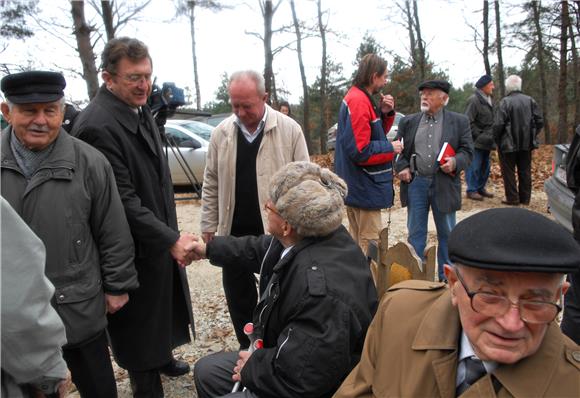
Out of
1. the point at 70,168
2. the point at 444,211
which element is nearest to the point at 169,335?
the point at 70,168

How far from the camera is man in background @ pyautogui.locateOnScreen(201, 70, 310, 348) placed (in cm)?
314

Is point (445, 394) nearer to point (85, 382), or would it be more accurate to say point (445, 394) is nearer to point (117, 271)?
point (117, 271)

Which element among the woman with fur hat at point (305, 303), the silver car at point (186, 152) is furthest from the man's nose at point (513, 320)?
the silver car at point (186, 152)

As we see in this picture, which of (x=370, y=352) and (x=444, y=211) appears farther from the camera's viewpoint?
(x=444, y=211)

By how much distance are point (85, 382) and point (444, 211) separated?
3042mm

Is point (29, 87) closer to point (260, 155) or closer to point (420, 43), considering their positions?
point (260, 155)

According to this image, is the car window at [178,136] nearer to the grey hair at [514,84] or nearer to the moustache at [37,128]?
the grey hair at [514,84]

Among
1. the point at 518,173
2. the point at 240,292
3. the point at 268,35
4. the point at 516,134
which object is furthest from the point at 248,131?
the point at 268,35

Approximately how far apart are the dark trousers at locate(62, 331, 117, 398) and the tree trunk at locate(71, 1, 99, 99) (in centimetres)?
826

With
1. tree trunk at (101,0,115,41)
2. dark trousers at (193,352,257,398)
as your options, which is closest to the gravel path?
dark trousers at (193,352,257,398)

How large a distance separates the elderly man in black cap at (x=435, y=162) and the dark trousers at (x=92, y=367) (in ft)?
9.44

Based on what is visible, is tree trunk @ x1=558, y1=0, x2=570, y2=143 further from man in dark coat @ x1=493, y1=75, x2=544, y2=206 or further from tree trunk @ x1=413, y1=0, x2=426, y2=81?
man in dark coat @ x1=493, y1=75, x2=544, y2=206

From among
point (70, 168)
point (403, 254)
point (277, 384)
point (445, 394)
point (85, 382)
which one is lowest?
point (85, 382)

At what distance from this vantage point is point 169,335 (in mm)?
2900
